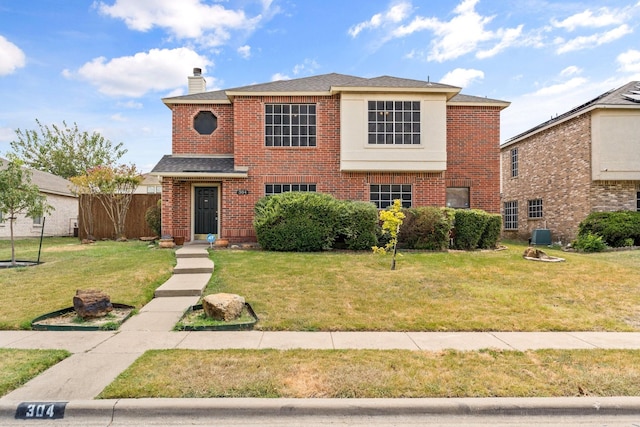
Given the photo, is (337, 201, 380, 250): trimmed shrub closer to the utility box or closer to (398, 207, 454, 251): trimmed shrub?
(398, 207, 454, 251): trimmed shrub

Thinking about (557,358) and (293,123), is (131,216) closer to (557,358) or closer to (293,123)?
(293,123)

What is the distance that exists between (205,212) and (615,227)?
15.7m

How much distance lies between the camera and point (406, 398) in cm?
368

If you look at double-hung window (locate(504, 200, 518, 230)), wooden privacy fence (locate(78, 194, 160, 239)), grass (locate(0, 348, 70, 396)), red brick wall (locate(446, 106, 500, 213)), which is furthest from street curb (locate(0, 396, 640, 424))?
double-hung window (locate(504, 200, 518, 230))

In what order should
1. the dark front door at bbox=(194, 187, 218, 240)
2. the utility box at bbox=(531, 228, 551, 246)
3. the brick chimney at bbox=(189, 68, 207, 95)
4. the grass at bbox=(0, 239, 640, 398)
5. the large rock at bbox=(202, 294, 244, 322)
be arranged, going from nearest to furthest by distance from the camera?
1. the grass at bbox=(0, 239, 640, 398)
2. the large rock at bbox=(202, 294, 244, 322)
3. the dark front door at bbox=(194, 187, 218, 240)
4. the brick chimney at bbox=(189, 68, 207, 95)
5. the utility box at bbox=(531, 228, 551, 246)

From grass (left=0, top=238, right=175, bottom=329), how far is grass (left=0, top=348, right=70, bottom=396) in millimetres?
1497

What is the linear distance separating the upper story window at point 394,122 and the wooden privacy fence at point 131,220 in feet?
36.6

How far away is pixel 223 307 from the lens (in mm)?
6172

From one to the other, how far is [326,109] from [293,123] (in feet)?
4.52

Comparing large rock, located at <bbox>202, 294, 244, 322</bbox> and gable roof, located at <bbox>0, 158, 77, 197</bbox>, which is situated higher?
gable roof, located at <bbox>0, 158, 77, 197</bbox>

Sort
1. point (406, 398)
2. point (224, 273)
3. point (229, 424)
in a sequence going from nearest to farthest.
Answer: point (229, 424), point (406, 398), point (224, 273)

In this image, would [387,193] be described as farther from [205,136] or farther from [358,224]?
[205,136]

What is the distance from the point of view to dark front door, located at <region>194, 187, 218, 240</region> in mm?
14805

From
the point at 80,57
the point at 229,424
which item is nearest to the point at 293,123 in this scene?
the point at 80,57
